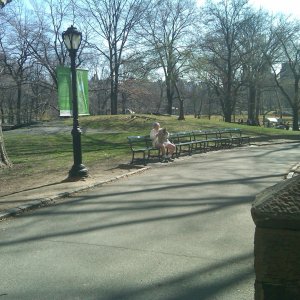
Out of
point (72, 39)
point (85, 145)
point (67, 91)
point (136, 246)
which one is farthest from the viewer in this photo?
point (85, 145)

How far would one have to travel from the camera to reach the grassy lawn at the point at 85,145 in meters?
14.9

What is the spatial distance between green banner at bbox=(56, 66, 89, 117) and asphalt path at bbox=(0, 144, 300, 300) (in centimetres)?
307

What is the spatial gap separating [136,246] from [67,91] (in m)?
7.26

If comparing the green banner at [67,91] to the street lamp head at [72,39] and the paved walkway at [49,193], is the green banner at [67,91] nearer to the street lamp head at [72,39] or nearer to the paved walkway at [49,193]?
the street lamp head at [72,39]

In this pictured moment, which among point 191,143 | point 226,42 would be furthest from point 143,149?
point 226,42

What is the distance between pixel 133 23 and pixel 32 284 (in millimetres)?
47905

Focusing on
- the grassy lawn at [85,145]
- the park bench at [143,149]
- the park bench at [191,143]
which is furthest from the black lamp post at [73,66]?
the park bench at [191,143]

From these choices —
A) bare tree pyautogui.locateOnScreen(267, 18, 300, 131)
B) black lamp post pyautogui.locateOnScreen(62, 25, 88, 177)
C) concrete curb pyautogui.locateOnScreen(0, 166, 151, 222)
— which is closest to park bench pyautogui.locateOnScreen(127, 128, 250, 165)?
black lamp post pyautogui.locateOnScreen(62, 25, 88, 177)

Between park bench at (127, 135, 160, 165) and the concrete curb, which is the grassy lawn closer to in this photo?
park bench at (127, 135, 160, 165)

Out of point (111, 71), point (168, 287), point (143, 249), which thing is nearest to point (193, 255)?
point (143, 249)

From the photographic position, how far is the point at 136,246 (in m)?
5.61

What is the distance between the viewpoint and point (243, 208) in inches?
301

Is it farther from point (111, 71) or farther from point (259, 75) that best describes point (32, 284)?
point (259, 75)

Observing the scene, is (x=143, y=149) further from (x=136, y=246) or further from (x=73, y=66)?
(x=136, y=246)
